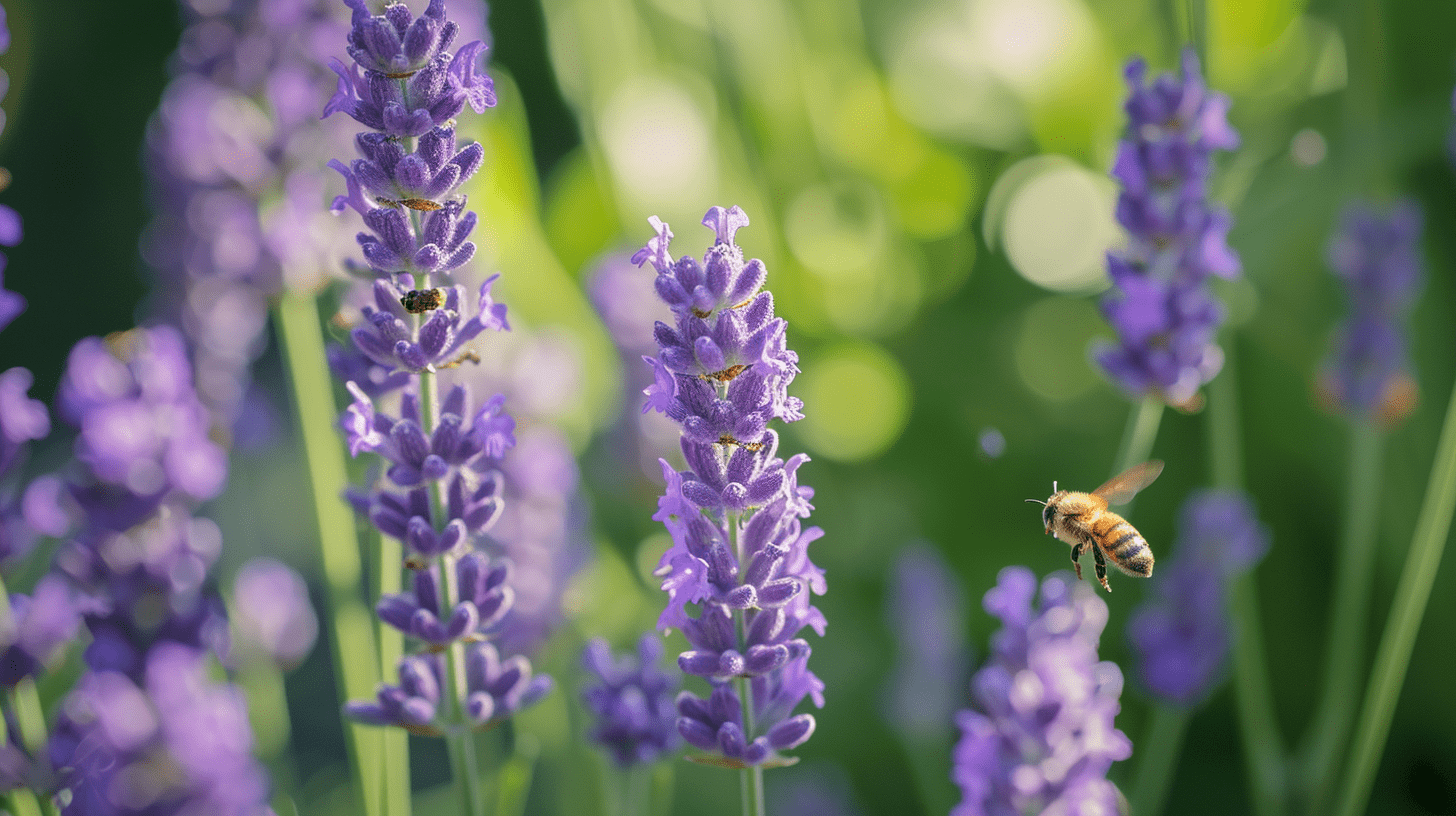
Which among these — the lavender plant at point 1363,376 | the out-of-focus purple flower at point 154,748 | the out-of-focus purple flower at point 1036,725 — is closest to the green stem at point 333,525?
the out-of-focus purple flower at point 154,748

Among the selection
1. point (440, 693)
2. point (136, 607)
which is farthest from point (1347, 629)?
point (136, 607)

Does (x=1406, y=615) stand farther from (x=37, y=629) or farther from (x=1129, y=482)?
(x=37, y=629)

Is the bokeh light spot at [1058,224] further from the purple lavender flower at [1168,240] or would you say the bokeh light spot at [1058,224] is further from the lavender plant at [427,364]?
the lavender plant at [427,364]

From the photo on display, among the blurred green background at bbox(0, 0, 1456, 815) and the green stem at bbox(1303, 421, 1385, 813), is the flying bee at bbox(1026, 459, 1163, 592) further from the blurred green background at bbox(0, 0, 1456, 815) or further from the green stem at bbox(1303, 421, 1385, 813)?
the blurred green background at bbox(0, 0, 1456, 815)

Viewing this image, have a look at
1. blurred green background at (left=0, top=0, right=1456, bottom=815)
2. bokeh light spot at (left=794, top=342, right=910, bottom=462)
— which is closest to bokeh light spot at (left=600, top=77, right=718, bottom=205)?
blurred green background at (left=0, top=0, right=1456, bottom=815)

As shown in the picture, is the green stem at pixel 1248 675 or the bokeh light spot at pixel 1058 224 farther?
the bokeh light spot at pixel 1058 224

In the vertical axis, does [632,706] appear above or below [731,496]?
below

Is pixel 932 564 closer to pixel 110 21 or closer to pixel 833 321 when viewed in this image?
pixel 833 321

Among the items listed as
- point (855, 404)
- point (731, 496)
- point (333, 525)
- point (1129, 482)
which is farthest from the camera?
point (855, 404)
